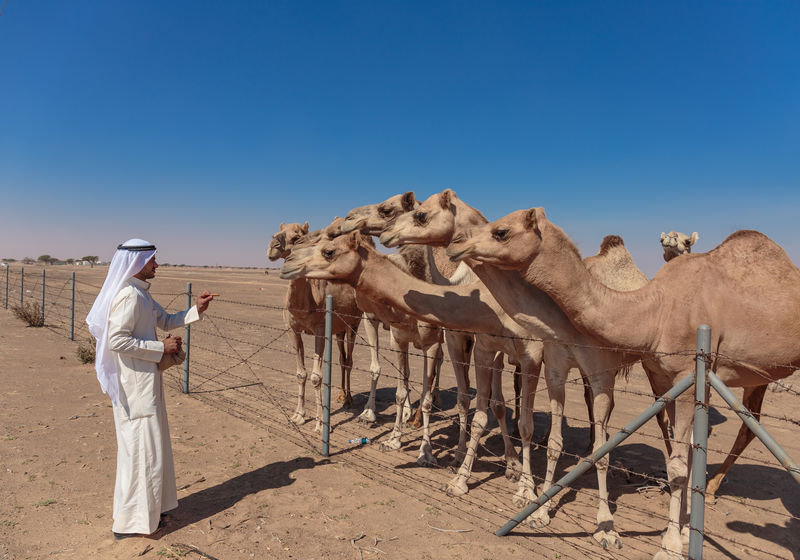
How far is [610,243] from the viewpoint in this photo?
616cm

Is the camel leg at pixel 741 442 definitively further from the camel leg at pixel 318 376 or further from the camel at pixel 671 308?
the camel leg at pixel 318 376

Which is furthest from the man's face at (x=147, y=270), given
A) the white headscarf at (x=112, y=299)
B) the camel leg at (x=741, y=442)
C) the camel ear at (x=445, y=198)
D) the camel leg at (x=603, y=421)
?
the camel leg at (x=741, y=442)

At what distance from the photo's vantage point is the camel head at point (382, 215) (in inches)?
224

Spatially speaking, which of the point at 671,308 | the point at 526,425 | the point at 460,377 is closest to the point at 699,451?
the point at 671,308

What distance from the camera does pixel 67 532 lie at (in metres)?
3.92

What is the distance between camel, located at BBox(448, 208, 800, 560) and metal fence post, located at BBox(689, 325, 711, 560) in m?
0.76

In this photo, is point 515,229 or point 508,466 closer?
point 515,229

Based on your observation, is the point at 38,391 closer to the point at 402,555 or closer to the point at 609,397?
the point at 402,555

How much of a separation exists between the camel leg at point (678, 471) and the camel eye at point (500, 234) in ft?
5.94

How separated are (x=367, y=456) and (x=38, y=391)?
18.6 ft

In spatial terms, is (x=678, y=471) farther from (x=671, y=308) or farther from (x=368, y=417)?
(x=368, y=417)

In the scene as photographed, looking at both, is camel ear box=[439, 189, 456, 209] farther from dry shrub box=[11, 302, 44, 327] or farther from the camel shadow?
dry shrub box=[11, 302, 44, 327]

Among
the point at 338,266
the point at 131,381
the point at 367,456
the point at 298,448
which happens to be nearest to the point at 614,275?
the point at 338,266

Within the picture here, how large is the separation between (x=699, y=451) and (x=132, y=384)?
13.3ft
